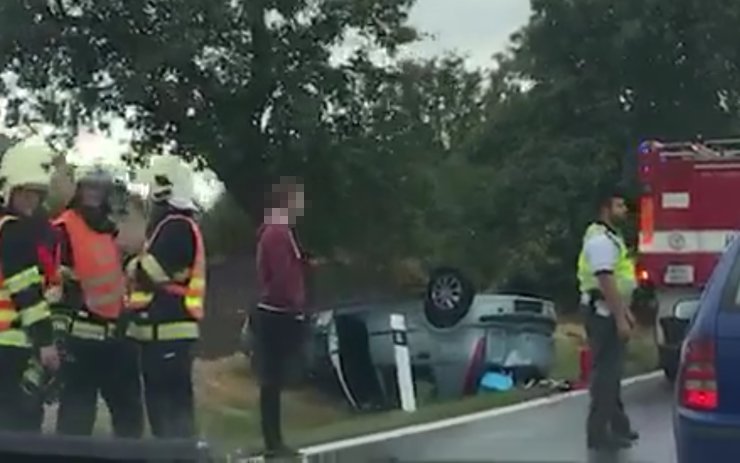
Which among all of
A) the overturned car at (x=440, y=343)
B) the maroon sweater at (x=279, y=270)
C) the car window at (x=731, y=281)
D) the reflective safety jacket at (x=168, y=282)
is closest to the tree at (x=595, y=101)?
the overturned car at (x=440, y=343)

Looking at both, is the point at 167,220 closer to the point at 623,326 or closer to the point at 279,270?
the point at 279,270

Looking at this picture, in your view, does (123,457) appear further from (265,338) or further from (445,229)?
(445,229)

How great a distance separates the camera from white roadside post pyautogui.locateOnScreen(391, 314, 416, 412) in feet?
48.2

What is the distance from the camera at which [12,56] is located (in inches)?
1571

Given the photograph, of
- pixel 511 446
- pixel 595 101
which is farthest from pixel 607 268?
pixel 595 101

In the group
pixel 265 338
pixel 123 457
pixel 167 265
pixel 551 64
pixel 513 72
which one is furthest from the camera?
pixel 513 72

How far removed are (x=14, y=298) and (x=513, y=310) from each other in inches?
359

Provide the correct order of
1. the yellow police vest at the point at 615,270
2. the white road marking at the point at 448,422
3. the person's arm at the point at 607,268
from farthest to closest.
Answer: the yellow police vest at the point at 615,270
the person's arm at the point at 607,268
the white road marking at the point at 448,422

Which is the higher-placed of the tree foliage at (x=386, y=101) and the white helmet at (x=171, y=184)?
the tree foliage at (x=386, y=101)

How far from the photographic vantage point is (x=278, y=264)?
32.7ft

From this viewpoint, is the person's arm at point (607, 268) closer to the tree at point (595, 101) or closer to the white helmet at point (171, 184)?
the white helmet at point (171, 184)

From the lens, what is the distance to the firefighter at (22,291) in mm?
8297

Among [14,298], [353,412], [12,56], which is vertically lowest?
[353,412]

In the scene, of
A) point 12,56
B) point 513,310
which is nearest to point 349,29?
point 12,56
